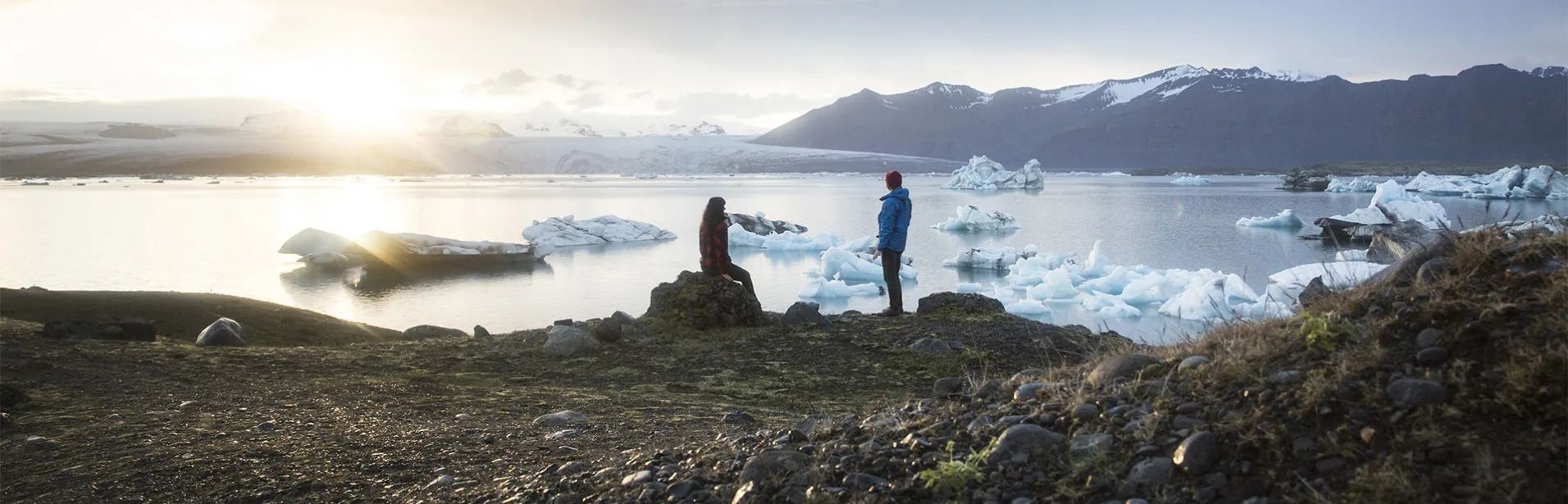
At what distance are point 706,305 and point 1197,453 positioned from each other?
6.29 meters

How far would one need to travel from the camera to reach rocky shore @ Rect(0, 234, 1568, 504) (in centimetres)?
223

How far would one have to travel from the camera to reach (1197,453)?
7.76 feet

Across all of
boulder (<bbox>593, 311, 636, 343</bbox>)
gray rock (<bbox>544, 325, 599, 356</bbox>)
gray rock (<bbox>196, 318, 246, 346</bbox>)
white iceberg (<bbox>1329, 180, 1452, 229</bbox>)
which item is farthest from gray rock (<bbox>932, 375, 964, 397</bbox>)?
white iceberg (<bbox>1329, 180, 1452, 229</bbox>)

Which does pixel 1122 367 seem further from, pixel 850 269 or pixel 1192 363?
pixel 850 269

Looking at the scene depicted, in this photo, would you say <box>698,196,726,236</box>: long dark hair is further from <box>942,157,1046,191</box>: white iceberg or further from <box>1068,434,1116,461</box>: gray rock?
<box>942,157,1046,191</box>: white iceberg

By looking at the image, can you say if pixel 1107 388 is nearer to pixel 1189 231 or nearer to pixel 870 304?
pixel 870 304

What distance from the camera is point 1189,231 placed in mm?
32156

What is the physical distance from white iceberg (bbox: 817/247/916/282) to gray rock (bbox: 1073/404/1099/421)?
55.0ft

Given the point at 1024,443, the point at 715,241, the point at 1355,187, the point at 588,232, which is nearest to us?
the point at 1024,443

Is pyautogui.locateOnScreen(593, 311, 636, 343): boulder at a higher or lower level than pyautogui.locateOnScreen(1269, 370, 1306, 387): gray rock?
lower

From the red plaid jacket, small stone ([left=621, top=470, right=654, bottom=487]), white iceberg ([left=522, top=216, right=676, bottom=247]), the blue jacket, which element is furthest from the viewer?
white iceberg ([left=522, top=216, right=676, bottom=247])

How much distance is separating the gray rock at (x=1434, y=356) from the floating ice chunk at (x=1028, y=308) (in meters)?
13.2

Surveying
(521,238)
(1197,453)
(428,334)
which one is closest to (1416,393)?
(1197,453)

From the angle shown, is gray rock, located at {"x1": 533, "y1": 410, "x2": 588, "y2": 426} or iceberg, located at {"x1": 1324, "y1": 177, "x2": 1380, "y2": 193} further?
iceberg, located at {"x1": 1324, "y1": 177, "x2": 1380, "y2": 193}
